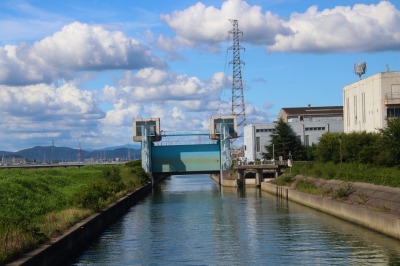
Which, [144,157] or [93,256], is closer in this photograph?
[93,256]

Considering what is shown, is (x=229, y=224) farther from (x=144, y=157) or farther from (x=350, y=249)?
(x=144, y=157)

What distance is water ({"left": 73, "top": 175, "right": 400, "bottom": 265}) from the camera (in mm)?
25969

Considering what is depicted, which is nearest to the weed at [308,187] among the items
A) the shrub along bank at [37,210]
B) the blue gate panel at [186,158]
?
the shrub along bank at [37,210]

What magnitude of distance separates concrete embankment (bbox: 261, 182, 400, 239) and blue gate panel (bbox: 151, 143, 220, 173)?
2877cm

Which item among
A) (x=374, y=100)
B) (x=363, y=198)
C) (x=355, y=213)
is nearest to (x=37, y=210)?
(x=355, y=213)

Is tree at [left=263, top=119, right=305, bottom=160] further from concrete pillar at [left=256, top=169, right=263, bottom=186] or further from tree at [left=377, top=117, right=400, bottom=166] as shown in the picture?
tree at [left=377, top=117, right=400, bottom=166]

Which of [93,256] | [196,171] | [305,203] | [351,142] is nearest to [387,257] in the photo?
[93,256]

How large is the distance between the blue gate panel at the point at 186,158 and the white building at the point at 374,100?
20.0m

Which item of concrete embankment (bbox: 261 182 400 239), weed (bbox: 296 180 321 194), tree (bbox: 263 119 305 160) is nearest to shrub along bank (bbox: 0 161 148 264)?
concrete embankment (bbox: 261 182 400 239)

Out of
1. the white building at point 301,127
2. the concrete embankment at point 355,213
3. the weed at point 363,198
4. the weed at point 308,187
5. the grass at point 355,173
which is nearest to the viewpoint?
the concrete embankment at point 355,213

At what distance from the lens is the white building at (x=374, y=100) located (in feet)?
221

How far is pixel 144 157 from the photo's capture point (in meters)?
87.9

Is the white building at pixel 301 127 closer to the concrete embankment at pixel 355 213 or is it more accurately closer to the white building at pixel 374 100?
the white building at pixel 374 100

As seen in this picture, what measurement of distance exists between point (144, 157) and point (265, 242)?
5818 centimetres
